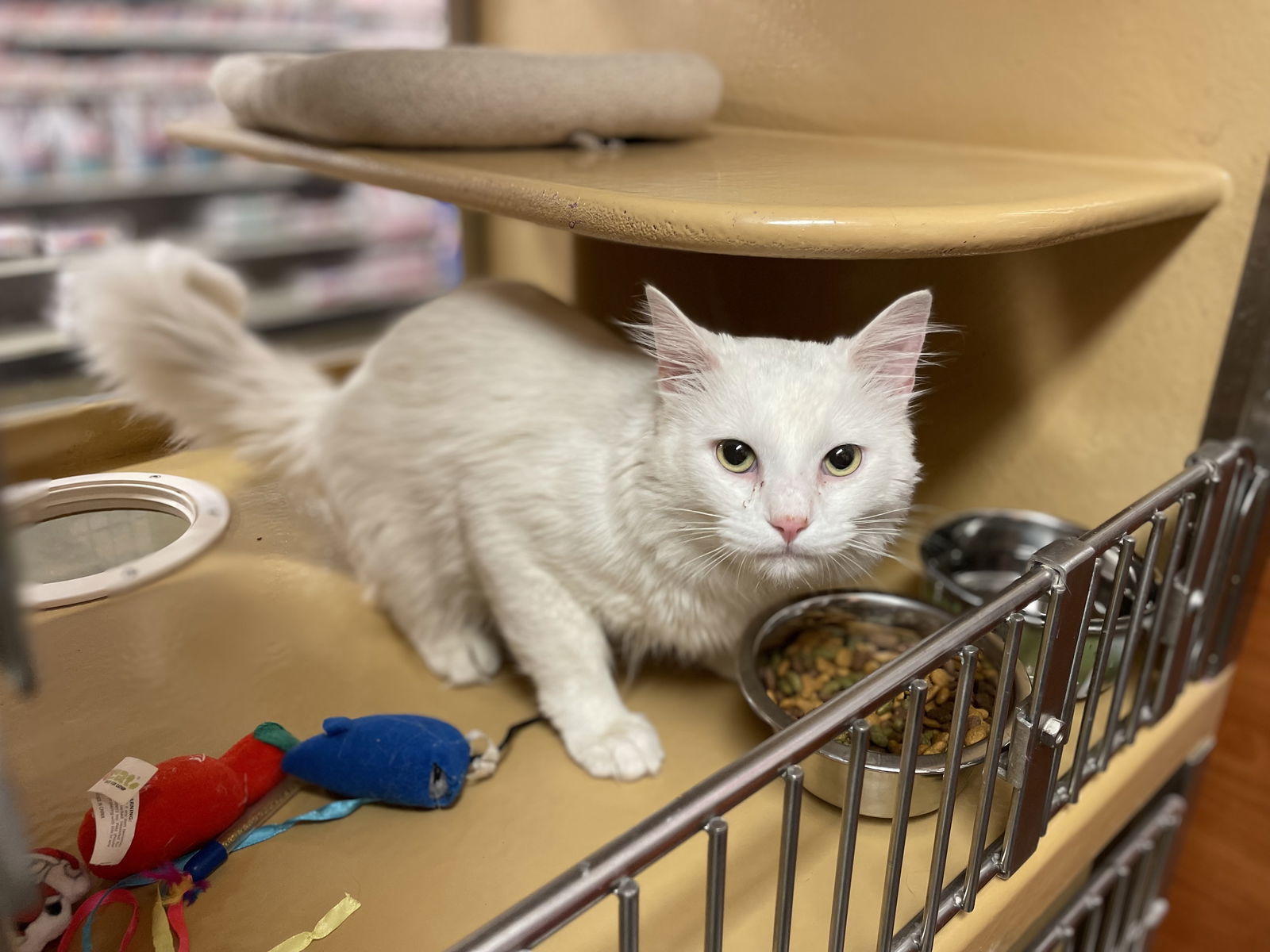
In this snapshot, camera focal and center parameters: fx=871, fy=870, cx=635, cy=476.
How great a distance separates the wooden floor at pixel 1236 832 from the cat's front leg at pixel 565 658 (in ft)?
2.94

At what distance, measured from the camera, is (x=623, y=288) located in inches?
47.6

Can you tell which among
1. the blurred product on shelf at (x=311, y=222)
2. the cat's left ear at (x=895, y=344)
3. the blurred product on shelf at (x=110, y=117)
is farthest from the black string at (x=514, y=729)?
the blurred product on shelf at (x=311, y=222)

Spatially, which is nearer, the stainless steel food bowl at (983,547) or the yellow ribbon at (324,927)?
the yellow ribbon at (324,927)

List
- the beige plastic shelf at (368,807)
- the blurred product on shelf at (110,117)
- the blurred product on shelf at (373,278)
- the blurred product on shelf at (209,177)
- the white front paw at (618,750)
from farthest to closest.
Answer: the blurred product on shelf at (373,278) → the blurred product on shelf at (110,117) → the blurred product on shelf at (209,177) → the white front paw at (618,750) → the beige plastic shelf at (368,807)

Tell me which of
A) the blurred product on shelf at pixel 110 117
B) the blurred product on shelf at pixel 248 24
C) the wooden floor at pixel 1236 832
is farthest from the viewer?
the blurred product on shelf at pixel 248 24

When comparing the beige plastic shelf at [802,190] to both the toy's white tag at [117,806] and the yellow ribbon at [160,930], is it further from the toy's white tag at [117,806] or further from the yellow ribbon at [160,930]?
the yellow ribbon at [160,930]

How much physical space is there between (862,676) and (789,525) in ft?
0.99

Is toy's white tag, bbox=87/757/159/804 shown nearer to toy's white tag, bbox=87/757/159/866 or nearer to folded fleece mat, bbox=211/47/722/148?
toy's white tag, bbox=87/757/159/866

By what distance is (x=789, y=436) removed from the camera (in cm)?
78

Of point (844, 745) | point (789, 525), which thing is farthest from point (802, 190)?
point (844, 745)

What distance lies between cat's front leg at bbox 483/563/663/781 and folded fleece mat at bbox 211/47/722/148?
0.53 metres

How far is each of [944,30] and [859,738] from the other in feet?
3.05

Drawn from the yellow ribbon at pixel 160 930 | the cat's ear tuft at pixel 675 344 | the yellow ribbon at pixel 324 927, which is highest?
the cat's ear tuft at pixel 675 344

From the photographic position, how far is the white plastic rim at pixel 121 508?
50 cm
